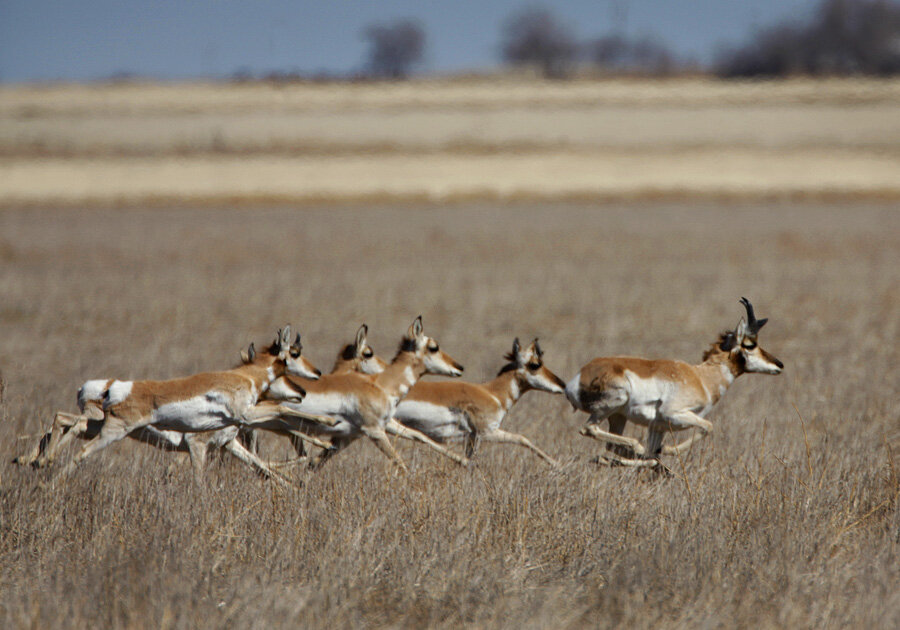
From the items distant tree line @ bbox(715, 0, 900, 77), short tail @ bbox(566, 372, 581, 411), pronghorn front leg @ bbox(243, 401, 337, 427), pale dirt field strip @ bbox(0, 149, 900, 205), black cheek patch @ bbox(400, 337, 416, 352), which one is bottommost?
pronghorn front leg @ bbox(243, 401, 337, 427)

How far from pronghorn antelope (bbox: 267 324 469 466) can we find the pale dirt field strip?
4177 centimetres

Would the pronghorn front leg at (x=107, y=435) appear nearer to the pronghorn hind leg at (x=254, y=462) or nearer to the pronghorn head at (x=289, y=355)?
the pronghorn hind leg at (x=254, y=462)

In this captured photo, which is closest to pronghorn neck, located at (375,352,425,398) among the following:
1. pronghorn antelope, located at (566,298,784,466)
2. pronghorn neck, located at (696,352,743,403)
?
pronghorn antelope, located at (566,298,784,466)

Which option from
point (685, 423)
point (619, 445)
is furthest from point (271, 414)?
point (685, 423)

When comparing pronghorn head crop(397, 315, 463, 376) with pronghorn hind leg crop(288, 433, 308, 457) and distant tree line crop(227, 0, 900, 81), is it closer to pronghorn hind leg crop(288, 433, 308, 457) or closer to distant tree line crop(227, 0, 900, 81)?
pronghorn hind leg crop(288, 433, 308, 457)

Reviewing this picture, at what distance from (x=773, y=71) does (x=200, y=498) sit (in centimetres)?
4910

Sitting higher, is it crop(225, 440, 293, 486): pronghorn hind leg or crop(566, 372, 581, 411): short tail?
crop(566, 372, 581, 411): short tail

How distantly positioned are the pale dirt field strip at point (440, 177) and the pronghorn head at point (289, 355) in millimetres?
42658

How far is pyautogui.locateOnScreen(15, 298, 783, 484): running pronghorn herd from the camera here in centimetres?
698

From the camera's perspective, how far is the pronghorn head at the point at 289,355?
25.4 ft

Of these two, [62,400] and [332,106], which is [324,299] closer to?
[62,400]

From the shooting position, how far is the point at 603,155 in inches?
2306

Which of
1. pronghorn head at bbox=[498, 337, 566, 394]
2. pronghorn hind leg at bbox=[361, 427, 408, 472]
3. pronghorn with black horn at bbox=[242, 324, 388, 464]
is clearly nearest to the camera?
pronghorn with black horn at bbox=[242, 324, 388, 464]

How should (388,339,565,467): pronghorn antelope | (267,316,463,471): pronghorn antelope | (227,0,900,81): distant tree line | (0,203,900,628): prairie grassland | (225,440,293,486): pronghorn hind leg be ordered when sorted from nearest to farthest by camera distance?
(0,203,900,628): prairie grassland → (225,440,293,486): pronghorn hind leg → (267,316,463,471): pronghorn antelope → (388,339,565,467): pronghorn antelope → (227,0,900,81): distant tree line
